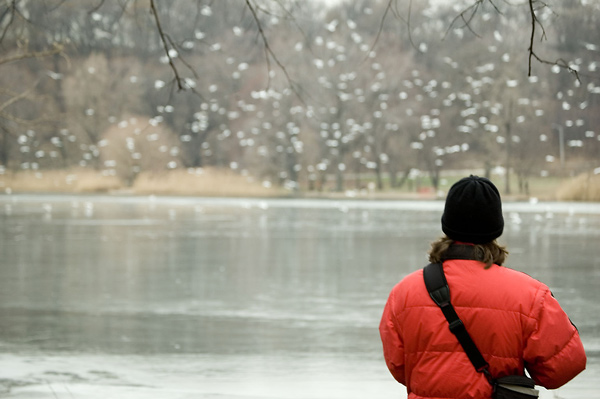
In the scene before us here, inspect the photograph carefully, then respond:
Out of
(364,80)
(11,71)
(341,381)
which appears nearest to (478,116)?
(364,80)

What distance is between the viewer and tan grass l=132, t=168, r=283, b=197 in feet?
160

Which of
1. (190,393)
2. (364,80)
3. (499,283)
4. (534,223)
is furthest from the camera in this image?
(364,80)

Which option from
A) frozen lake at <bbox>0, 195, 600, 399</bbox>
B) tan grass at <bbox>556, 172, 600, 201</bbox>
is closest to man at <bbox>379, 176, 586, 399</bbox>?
frozen lake at <bbox>0, 195, 600, 399</bbox>

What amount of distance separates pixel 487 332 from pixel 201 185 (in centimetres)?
4657

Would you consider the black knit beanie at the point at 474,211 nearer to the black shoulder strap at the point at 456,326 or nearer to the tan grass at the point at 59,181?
the black shoulder strap at the point at 456,326

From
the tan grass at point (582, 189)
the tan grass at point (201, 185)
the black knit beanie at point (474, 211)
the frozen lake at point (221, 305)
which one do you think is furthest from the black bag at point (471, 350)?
the tan grass at point (201, 185)

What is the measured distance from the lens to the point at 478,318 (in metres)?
2.87

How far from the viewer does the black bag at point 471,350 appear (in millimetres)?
2832

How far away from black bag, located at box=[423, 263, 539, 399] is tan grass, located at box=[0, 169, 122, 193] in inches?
2024

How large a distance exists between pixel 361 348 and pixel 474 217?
5.45m

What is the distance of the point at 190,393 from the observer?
586 centimetres

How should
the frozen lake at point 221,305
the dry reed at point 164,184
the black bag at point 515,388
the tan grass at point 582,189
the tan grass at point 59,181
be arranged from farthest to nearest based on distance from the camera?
→ the tan grass at point 59,181, the dry reed at point 164,184, the tan grass at point 582,189, the frozen lake at point 221,305, the black bag at point 515,388

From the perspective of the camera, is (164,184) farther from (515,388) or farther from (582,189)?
(515,388)

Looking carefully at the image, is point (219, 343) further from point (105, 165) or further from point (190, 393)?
point (105, 165)
